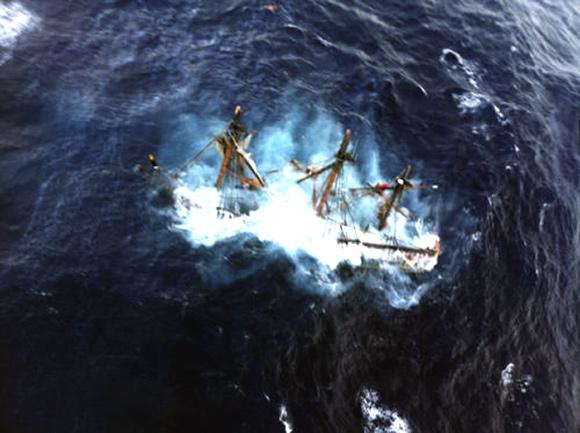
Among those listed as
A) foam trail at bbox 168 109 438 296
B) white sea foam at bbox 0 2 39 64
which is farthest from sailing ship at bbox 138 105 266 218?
white sea foam at bbox 0 2 39 64

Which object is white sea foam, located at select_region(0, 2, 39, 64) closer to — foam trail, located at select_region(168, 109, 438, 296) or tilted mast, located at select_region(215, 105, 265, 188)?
foam trail, located at select_region(168, 109, 438, 296)

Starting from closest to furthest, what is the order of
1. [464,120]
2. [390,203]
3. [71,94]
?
[390,203]
[71,94]
[464,120]

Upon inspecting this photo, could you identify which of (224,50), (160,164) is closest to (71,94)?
(160,164)

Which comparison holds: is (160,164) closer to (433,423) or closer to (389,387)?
(389,387)

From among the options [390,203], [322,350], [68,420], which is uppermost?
[390,203]

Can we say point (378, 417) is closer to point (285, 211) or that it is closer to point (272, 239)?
point (272, 239)

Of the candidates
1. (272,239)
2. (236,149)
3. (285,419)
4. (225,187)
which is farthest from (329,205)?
(285,419)
